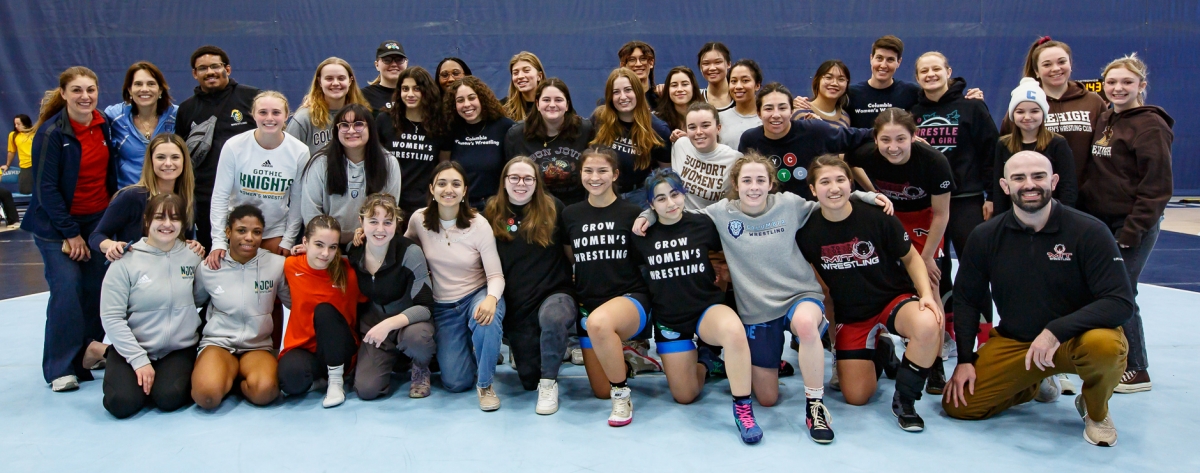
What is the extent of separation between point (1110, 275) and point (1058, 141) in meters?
0.93

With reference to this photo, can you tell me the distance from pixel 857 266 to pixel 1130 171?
1.50 m

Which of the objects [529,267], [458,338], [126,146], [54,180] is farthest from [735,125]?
[54,180]

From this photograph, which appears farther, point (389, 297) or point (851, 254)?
point (389, 297)

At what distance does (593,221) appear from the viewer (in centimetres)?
352

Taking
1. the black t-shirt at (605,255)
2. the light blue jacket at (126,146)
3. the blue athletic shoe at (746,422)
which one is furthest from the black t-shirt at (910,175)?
the light blue jacket at (126,146)

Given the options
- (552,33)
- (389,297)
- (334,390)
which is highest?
(552,33)

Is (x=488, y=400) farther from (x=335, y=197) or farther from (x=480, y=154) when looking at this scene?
(x=480, y=154)

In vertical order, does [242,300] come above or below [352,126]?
below

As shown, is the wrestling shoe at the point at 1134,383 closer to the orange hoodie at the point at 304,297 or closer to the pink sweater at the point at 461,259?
the pink sweater at the point at 461,259

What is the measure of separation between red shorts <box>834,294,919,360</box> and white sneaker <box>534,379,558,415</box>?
1339 millimetres

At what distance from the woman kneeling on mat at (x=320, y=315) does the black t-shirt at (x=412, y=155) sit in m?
0.62

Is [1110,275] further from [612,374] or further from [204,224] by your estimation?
[204,224]

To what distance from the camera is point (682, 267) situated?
11.1 feet

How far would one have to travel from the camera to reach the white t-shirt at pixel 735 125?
421cm
